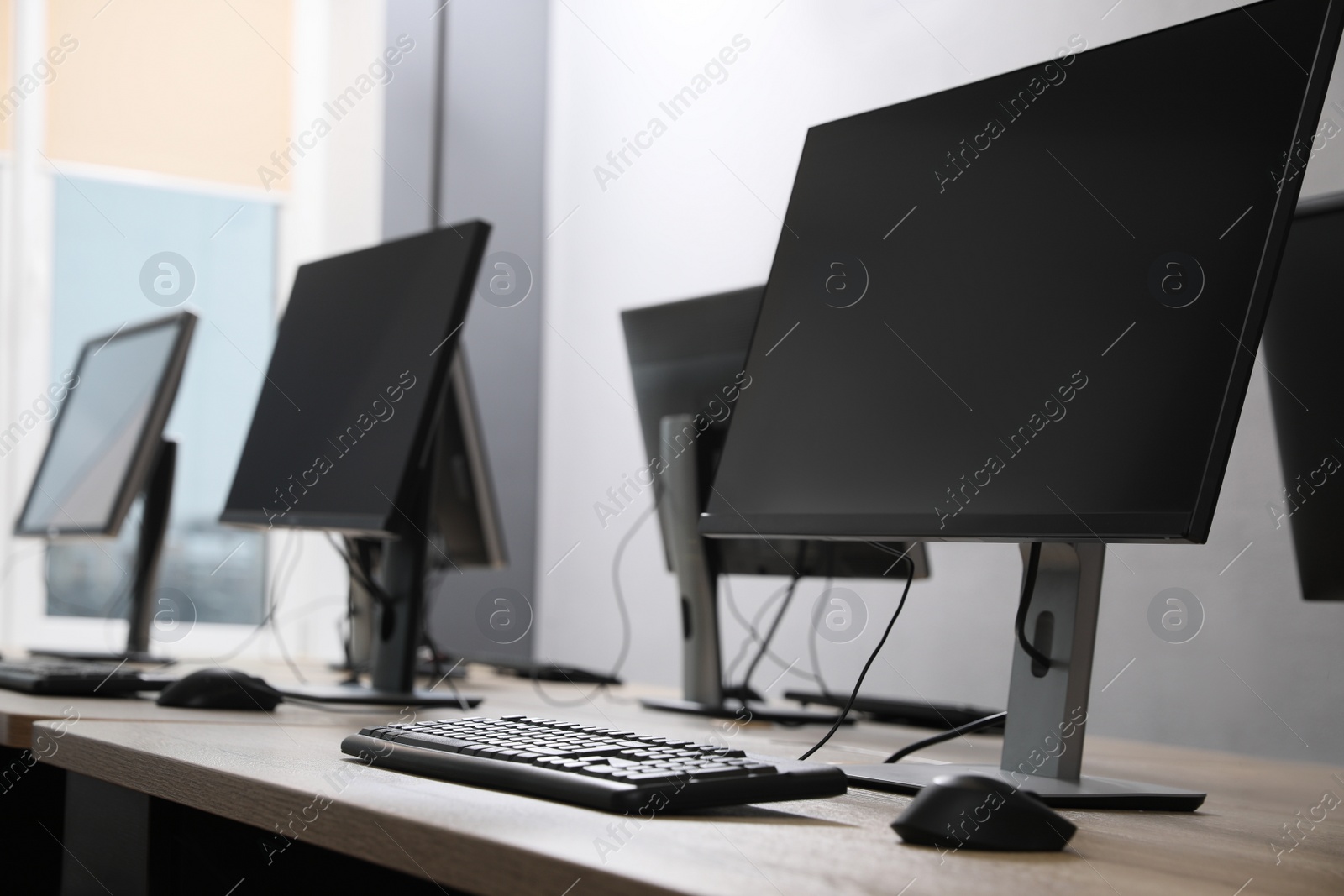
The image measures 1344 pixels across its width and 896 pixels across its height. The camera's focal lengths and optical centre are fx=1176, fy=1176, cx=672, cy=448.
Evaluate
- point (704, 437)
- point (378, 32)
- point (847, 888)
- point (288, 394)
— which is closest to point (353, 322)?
point (288, 394)

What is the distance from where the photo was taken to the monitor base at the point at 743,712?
1622 millimetres

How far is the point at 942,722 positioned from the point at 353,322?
3.37 feet

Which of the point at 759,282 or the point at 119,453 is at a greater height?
the point at 759,282

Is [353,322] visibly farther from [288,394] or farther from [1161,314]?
Answer: [1161,314]

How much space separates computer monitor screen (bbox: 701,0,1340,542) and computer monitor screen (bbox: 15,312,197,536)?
149 centimetres

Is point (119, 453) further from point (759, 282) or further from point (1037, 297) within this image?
point (1037, 297)

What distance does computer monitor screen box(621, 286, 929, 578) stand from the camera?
1.75 metres

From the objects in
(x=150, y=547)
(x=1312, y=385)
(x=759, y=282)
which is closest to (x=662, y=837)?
(x=1312, y=385)

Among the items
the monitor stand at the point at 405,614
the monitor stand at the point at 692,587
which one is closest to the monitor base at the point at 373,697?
the monitor stand at the point at 405,614

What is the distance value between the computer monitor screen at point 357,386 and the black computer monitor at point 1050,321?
51 centimetres

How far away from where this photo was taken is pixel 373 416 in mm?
1537

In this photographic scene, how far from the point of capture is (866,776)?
0.92 meters

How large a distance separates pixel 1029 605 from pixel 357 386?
99cm

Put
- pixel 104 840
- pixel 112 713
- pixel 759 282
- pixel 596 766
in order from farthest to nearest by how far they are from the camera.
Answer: pixel 759 282 < pixel 112 713 < pixel 104 840 < pixel 596 766
